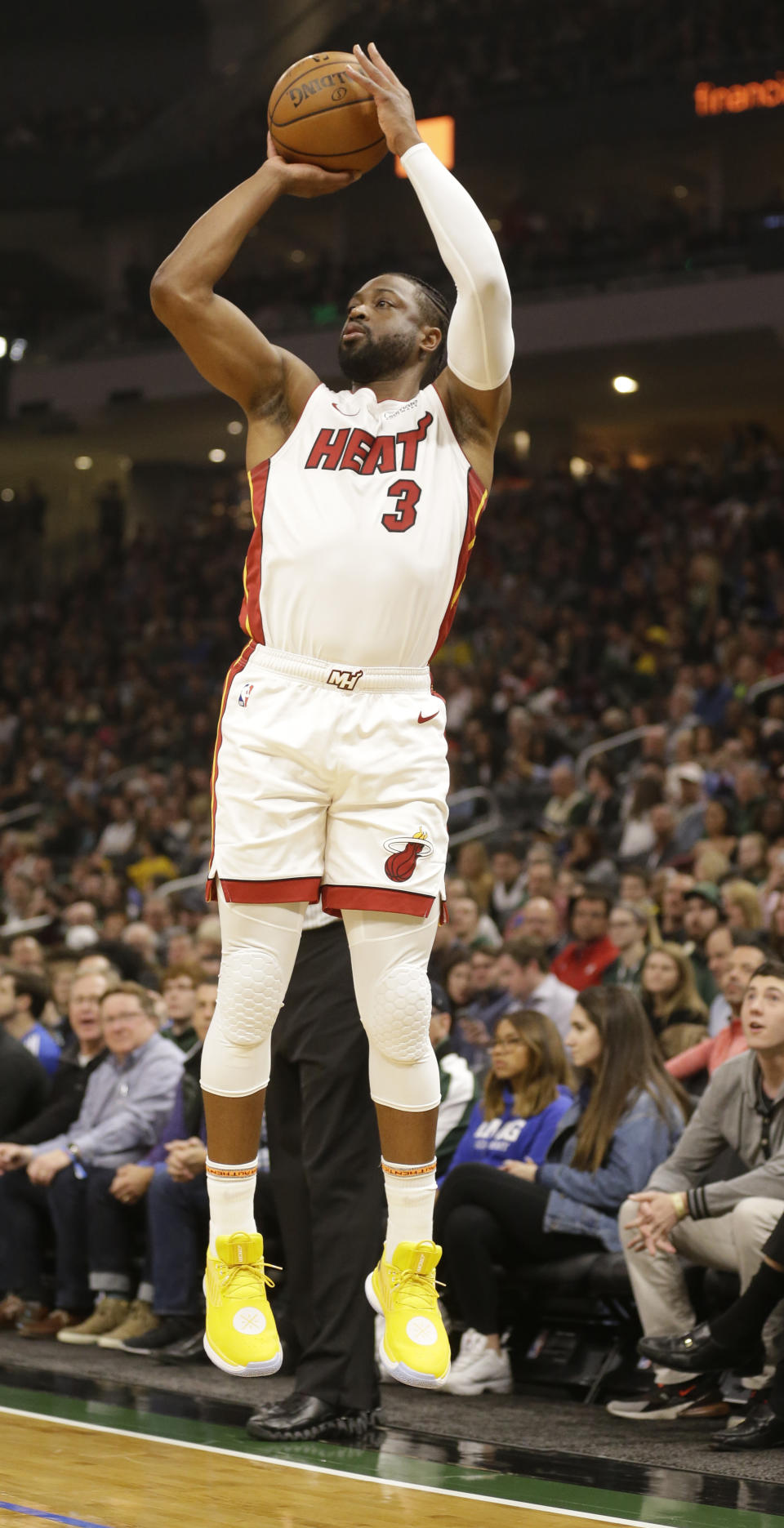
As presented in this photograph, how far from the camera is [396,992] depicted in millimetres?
3385

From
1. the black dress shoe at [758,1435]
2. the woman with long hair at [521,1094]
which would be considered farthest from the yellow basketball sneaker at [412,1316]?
the woman with long hair at [521,1094]

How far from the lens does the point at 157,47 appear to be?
28234 mm

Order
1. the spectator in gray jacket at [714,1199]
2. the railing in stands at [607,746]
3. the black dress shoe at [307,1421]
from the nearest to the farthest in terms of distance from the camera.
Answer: the black dress shoe at [307,1421] < the spectator in gray jacket at [714,1199] < the railing in stands at [607,746]

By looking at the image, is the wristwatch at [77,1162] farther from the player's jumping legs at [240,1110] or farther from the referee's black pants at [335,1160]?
the player's jumping legs at [240,1110]

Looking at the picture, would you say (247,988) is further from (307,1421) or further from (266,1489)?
(307,1421)

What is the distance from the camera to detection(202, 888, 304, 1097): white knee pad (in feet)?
11.0

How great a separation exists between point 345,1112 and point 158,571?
57.0ft

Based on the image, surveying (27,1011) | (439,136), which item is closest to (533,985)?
(27,1011)

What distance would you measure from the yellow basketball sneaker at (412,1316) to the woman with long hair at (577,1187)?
2060mm

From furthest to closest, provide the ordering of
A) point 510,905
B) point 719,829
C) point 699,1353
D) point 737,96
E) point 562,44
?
point 562,44 < point 737,96 < point 510,905 < point 719,829 < point 699,1353

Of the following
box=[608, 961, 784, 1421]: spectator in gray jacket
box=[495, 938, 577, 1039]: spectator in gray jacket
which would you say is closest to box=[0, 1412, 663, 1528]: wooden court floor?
box=[608, 961, 784, 1421]: spectator in gray jacket

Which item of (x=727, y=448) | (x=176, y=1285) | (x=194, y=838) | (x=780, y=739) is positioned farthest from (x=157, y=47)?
(x=176, y=1285)

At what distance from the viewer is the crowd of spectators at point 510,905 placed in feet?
18.4

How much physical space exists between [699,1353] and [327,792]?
2391 millimetres
